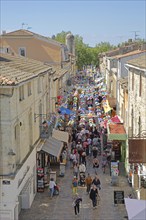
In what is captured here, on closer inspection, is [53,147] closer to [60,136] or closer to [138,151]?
[60,136]

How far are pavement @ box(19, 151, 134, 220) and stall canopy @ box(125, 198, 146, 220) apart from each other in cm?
650

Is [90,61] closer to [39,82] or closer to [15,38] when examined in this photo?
[15,38]

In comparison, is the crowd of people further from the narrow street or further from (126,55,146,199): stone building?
(126,55,146,199): stone building

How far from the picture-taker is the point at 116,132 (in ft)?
90.2

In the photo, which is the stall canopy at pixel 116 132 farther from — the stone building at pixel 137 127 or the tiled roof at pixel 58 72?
the tiled roof at pixel 58 72

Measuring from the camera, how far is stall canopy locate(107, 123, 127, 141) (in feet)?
87.5

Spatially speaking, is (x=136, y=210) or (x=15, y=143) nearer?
(x=136, y=210)

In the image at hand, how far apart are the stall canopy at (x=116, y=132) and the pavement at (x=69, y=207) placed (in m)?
3.72

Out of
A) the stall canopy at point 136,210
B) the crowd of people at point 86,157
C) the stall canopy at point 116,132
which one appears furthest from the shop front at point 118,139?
the stall canopy at point 136,210

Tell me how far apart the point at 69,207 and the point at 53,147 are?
581 centimetres

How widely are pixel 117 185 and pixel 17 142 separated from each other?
8259mm

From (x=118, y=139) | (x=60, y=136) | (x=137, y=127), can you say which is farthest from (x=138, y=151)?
(x=60, y=136)

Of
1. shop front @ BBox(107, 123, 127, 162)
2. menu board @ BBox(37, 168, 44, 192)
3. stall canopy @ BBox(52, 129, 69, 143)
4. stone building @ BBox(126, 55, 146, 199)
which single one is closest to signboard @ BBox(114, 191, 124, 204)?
stone building @ BBox(126, 55, 146, 199)

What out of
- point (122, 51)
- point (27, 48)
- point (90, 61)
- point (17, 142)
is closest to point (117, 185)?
point (17, 142)
